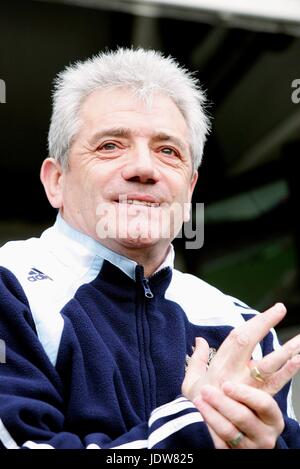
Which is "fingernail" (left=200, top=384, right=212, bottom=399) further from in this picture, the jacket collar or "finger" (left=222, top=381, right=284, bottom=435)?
the jacket collar

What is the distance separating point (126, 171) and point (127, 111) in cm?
13

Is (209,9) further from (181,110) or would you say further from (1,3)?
(181,110)

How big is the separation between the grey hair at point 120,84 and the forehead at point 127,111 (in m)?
0.01

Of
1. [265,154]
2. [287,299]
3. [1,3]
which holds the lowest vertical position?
[287,299]

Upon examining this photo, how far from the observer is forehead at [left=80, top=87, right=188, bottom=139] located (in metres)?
1.45

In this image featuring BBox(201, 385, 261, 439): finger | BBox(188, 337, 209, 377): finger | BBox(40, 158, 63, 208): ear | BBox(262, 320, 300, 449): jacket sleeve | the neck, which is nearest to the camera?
BBox(201, 385, 261, 439): finger

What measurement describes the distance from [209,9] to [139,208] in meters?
1.33

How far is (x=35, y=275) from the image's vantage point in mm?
1346

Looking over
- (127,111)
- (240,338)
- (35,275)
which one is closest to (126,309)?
(35,275)

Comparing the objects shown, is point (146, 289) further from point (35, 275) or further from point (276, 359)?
point (276, 359)

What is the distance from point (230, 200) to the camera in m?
3.30

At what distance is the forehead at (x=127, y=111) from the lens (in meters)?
1.45

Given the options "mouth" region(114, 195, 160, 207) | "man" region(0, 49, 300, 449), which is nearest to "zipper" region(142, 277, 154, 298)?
"man" region(0, 49, 300, 449)
